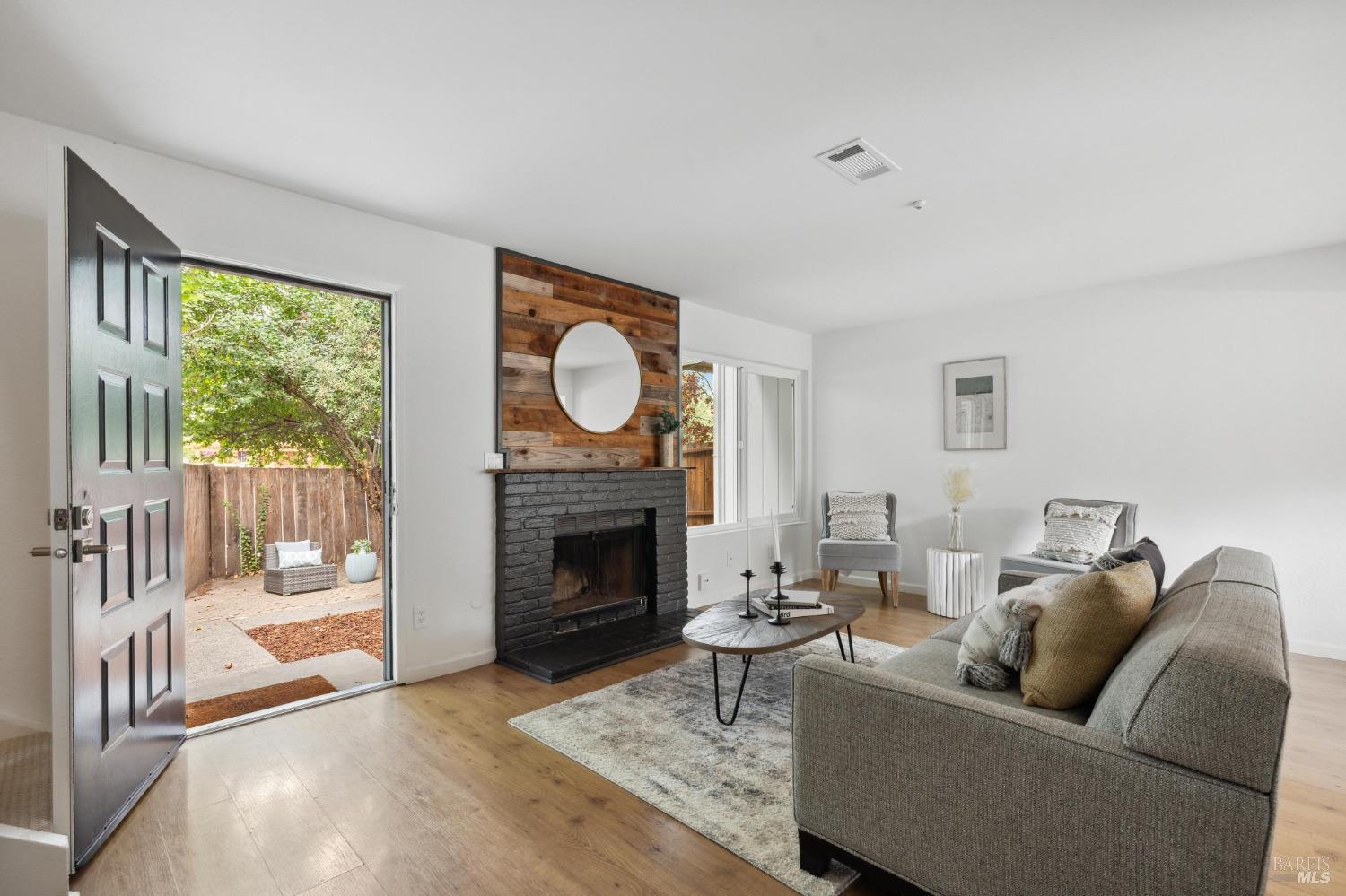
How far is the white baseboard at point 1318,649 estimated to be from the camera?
372 centimetres

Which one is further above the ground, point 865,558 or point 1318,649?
point 865,558

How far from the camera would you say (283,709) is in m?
2.94

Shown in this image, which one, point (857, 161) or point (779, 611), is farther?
point (779, 611)

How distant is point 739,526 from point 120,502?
162 inches

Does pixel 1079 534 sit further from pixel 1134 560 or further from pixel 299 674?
pixel 299 674

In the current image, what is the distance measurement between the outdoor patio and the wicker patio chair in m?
0.06

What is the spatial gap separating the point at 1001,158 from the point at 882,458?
3.37 metres

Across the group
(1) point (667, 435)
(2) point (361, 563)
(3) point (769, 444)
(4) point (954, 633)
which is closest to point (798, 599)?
(4) point (954, 633)

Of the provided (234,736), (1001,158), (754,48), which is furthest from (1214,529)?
(234,736)

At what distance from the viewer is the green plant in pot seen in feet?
→ 15.3

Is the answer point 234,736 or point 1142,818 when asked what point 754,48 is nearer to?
point 1142,818

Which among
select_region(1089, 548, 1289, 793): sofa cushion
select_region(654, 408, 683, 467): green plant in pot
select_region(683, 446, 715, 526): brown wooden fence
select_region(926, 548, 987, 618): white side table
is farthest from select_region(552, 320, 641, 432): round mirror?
select_region(1089, 548, 1289, 793): sofa cushion

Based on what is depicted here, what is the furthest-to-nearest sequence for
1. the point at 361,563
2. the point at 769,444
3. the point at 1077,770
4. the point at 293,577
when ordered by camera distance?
the point at 361,563
the point at 769,444
the point at 293,577
the point at 1077,770

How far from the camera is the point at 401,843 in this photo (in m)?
1.93
